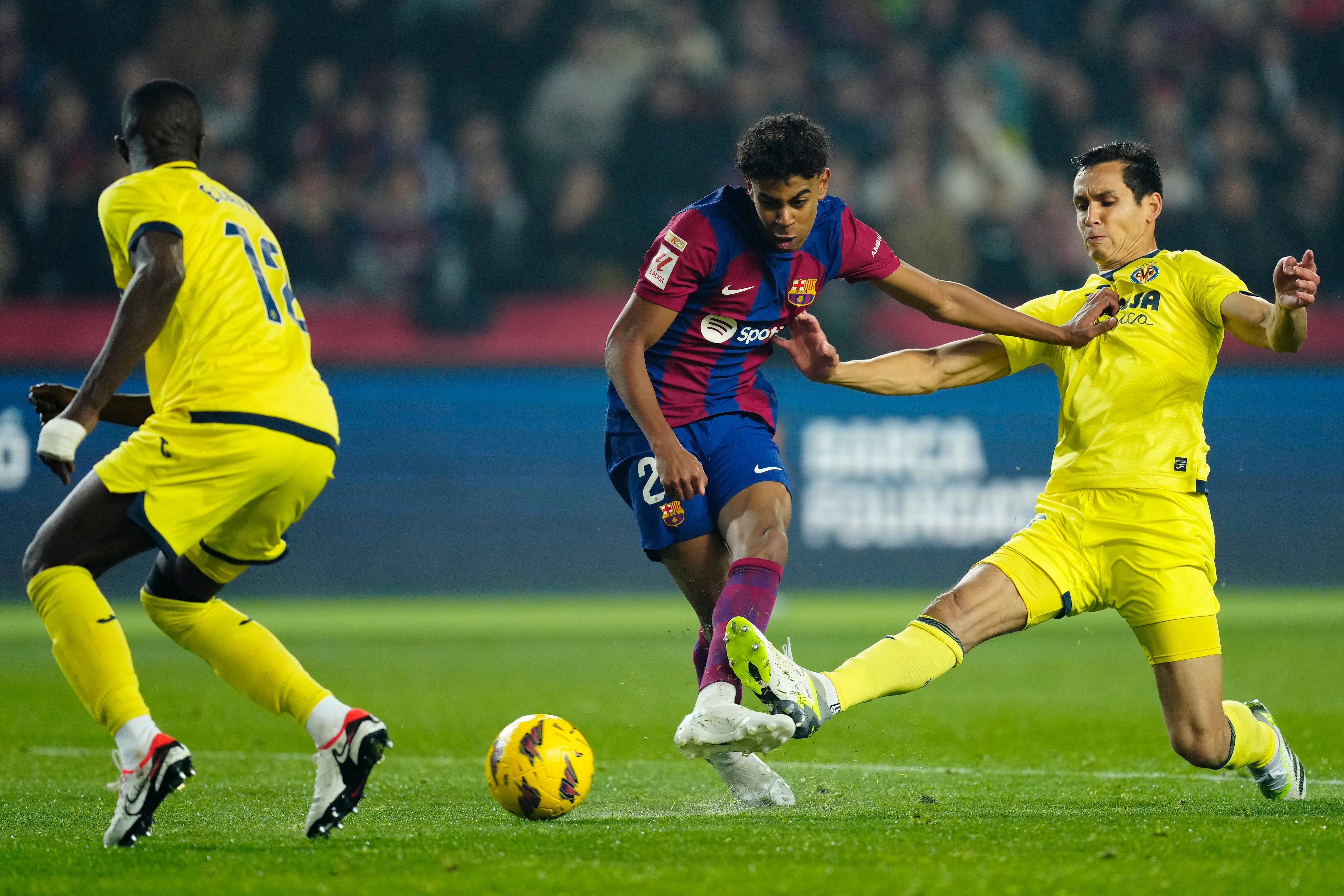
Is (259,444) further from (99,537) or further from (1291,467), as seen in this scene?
(1291,467)

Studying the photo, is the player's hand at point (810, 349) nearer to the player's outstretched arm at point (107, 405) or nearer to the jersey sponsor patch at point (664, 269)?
the jersey sponsor patch at point (664, 269)

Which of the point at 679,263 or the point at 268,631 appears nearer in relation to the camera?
the point at 268,631

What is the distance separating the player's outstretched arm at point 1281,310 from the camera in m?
4.36

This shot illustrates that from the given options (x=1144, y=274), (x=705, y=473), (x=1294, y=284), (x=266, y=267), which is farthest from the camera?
(x=1144, y=274)

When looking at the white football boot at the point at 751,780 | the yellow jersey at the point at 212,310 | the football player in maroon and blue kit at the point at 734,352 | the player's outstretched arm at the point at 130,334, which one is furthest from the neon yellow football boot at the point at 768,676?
the player's outstretched arm at the point at 130,334

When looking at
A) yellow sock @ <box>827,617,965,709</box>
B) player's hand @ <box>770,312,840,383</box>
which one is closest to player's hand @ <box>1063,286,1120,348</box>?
player's hand @ <box>770,312,840,383</box>

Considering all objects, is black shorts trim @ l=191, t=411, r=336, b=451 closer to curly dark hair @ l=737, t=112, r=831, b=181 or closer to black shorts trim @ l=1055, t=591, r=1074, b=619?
curly dark hair @ l=737, t=112, r=831, b=181

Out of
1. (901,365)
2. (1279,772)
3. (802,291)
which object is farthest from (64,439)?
(1279,772)

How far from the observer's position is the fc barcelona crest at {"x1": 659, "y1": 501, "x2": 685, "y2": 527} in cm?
458

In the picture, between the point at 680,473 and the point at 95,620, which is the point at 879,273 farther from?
the point at 95,620

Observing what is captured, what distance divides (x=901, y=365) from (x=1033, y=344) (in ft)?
1.57

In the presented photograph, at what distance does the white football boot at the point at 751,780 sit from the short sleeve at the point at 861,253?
1.69 meters

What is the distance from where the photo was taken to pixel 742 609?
167 inches

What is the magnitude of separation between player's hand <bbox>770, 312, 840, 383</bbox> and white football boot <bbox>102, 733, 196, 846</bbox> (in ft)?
7.63
